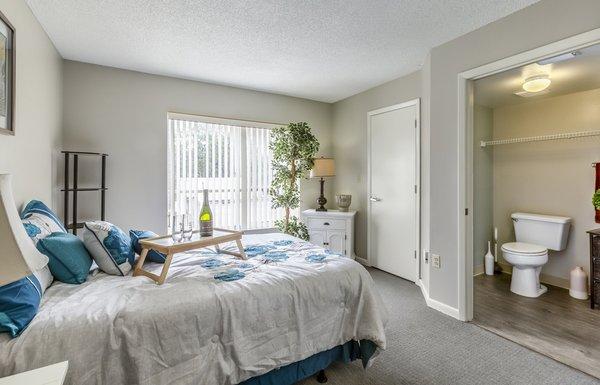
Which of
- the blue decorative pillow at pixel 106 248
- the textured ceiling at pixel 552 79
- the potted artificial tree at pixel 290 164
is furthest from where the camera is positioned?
the potted artificial tree at pixel 290 164

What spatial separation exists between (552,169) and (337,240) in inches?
105

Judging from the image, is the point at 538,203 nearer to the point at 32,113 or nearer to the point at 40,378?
the point at 40,378

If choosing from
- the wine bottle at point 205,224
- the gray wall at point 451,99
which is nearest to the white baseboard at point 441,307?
the gray wall at point 451,99

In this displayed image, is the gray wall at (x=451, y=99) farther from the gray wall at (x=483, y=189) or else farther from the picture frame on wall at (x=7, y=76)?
the picture frame on wall at (x=7, y=76)

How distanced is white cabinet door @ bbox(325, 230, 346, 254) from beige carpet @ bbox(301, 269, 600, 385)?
1.49 metres

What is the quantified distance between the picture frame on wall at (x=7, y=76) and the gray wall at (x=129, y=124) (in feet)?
4.34

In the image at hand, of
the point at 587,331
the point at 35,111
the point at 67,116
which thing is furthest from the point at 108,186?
the point at 587,331

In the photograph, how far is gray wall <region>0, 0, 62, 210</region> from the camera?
189cm

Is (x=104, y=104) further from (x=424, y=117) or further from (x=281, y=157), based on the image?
(x=424, y=117)

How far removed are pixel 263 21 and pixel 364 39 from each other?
0.91m

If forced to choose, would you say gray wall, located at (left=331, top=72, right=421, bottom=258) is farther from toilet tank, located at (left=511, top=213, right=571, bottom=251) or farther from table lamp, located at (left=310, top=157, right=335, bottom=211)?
toilet tank, located at (left=511, top=213, right=571, bottom=251)

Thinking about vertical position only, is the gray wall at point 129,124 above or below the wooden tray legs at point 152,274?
above

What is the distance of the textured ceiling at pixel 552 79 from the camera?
248 cm

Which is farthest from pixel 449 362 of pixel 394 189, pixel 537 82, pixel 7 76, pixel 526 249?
pixel 7 76
